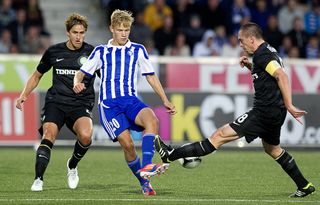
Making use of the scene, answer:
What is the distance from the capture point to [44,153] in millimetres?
11734

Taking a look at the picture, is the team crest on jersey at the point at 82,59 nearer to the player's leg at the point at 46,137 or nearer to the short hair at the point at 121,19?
the player's leg at the point at 46,137

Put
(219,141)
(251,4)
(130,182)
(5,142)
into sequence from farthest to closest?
(251,4)
(5,142)
(130,182)
(219,141)

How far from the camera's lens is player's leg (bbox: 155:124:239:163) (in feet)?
35.3

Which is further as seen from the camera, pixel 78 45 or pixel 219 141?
pixel 78 45

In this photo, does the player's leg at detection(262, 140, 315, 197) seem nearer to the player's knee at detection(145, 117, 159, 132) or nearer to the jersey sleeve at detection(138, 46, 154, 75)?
the player's knee at detection(145, 117, 159, 132)

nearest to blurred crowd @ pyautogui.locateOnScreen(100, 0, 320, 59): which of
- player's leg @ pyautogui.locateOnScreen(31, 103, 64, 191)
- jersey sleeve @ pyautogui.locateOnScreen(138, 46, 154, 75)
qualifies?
player's leg @ pyautogui.locateOnScreen(31, 103, 64, 191)

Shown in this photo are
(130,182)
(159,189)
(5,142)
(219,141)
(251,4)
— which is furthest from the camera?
(251,4)

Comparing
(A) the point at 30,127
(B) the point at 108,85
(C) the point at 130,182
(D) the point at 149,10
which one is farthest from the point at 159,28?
(B) the point at 108,85

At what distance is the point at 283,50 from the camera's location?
2292 cm

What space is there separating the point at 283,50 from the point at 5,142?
766 cm

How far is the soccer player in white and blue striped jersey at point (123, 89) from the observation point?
1096 centimetres

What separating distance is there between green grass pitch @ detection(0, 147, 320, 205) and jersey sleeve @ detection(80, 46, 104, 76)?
1.52m

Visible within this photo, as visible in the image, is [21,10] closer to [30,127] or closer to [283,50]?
[30,127]

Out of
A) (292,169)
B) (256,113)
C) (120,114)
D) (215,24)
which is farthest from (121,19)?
(215,24)
